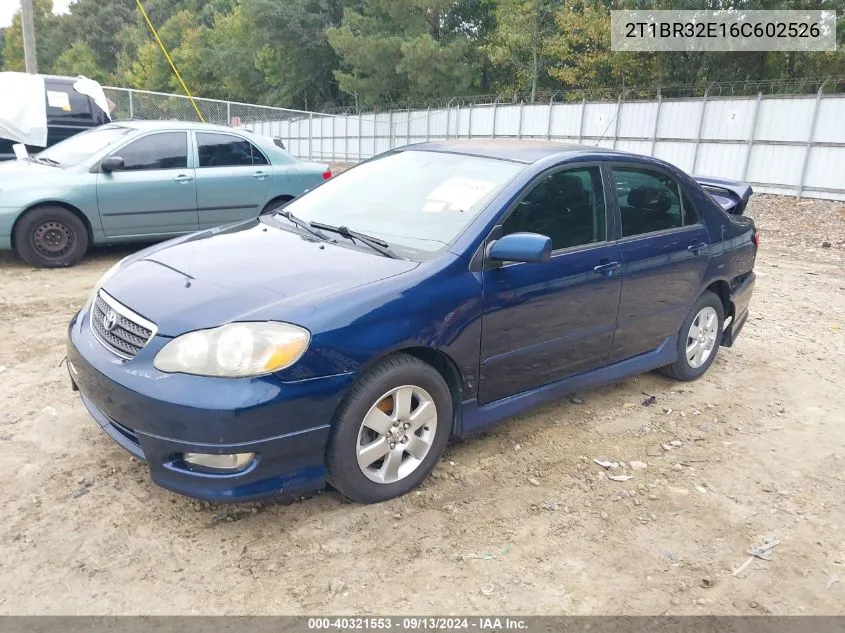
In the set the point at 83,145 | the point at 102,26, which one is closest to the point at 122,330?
the point at 83,145

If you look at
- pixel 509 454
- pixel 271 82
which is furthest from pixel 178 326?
pixel 271 82

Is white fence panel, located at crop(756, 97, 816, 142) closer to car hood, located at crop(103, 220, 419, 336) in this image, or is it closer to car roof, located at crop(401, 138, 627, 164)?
car roof, located at crop(401, 138, 627, 164)

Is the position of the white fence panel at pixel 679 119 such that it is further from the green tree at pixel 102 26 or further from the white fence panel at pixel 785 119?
the green tree at pixel 102 26

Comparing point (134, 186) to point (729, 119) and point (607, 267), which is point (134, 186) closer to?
point (607, 267)

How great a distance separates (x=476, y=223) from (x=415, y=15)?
35075 millimetres

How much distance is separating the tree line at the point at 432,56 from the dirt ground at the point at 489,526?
22.8 metres

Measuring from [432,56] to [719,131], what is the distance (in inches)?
740

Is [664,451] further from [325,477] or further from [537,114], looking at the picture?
[537,114]

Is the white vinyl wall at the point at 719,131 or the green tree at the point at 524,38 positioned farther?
the green tree at the point at 524,38

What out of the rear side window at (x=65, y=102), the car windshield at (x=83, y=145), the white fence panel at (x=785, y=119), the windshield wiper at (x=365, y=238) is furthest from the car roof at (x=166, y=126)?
the white fence panel at (x=785, y=119)

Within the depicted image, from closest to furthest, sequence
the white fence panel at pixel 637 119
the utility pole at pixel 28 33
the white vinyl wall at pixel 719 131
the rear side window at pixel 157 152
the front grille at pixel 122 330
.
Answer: the front grille at pixel 122 330
the rear side window at pixel 157 152
the utility pole at pixel 28 33
the white vinyl wall at pixel 719 131
the white fence panel at pixel 637 119

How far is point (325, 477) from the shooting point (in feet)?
9.54

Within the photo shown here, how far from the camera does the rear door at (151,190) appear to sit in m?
7.17

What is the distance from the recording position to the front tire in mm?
2873
